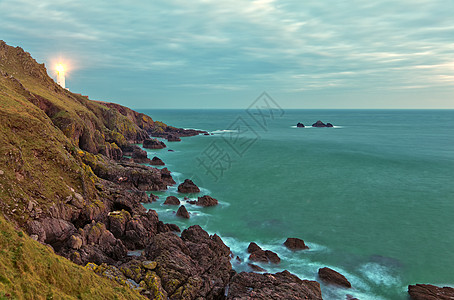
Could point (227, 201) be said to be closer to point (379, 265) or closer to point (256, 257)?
point (256, 257)

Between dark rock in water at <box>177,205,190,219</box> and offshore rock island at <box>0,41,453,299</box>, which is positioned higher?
offshore rock island at <box>0,41,453,299</box>

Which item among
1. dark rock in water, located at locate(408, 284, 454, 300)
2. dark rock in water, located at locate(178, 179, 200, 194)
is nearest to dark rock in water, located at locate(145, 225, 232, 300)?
dark rock in water, located at locate(408, 284, 454, 300)

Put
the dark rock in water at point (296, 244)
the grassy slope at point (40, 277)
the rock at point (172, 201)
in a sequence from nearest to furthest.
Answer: the grassy slope at point (40, 277), the dark rock in water at point (296, 244), the rock at point (172, 201)

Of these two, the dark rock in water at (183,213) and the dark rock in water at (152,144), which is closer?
the dark rock in water at (183,213)

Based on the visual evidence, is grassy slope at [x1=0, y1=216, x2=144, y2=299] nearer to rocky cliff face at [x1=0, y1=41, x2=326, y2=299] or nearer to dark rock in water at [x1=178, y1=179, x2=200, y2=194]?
rocky cliff face at [x1=0, y1=41, x2=326, y2=299]

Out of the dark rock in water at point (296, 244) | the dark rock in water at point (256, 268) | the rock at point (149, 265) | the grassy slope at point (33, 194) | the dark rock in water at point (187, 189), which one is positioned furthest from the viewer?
the dark rock in water at point (187, 189)

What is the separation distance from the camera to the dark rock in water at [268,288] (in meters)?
22.5

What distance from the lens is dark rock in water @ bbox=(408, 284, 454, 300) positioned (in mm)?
25562

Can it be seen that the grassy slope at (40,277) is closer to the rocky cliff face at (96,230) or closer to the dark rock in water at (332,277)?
the rocky cliff face at (96,230)

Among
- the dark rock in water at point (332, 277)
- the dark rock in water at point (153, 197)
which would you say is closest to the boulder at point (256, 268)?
the dark rock in water at point (332, 277)

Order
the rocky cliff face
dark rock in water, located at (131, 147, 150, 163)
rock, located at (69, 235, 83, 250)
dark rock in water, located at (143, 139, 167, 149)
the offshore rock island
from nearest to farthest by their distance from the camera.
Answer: the offshore rock island, the rocky cliff face, rock, located at (69, 235, 83, 250), dark rock in water, located at (131, 147, 150, 163), dark rock in water, located at (143, 139, 167, 149)

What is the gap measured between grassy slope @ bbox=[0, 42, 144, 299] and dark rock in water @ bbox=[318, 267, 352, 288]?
63.6 ft

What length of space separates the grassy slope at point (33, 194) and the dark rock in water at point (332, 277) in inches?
763

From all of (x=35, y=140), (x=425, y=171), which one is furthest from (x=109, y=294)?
(x=425, y=171)
